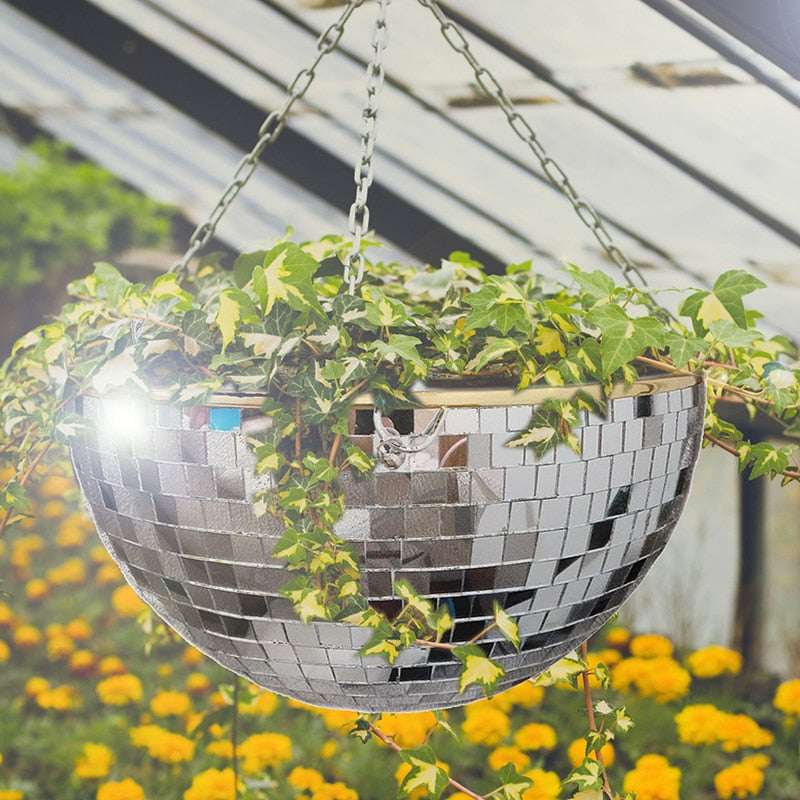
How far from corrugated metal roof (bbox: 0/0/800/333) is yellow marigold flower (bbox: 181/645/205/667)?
1110mm

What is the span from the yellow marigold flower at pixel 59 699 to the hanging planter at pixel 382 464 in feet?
4.89

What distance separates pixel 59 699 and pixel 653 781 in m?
1.30

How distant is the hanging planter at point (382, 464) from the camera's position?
0.50 metres

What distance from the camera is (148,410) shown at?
539 mm

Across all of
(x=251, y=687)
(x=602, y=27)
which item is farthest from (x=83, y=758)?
(x=602, y=27)

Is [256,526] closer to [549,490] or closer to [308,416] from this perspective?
[308,416]

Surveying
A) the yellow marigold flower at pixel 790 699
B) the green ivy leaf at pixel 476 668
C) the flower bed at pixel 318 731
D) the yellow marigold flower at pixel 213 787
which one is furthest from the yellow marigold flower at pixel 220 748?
the green ivy leaf at pixel 476 668

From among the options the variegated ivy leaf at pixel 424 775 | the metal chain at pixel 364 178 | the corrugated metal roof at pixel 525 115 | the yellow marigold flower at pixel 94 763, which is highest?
the corrugated metal roof at pixel 525 115

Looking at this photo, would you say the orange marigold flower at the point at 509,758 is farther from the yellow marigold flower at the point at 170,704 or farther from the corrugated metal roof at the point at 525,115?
the corrugated metal roof at the point at 525,115

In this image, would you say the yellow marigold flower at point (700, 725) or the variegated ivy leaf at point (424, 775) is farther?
the yellow marigold flower at point (700, 725)

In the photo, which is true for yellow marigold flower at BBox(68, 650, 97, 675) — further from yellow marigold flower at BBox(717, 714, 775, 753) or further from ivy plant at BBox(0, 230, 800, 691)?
ivy plant at BBox(0, 230, 800, 691)

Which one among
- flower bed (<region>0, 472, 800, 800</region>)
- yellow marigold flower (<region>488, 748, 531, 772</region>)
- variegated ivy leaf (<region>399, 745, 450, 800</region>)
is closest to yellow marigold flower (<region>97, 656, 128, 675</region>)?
flower bed (<region>0, 472, 800, 800</region>)

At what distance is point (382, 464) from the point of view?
1.61 feet

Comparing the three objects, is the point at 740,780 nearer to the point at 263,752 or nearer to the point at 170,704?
the point at 263,752
